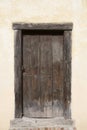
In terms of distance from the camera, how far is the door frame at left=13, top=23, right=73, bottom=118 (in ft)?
22.3

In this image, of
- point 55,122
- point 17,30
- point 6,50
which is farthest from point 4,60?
point 55,122

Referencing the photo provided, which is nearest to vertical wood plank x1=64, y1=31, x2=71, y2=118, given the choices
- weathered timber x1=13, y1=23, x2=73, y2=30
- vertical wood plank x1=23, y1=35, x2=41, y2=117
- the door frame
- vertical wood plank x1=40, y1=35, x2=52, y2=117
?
the door frame

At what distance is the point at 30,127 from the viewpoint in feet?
22.8

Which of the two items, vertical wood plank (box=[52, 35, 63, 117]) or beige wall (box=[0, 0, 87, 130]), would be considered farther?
vertical wood plank (box=[52, 35, 63, 117])

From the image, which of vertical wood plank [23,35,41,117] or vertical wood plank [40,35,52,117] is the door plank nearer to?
vertical wood plank [40,35,52,117]

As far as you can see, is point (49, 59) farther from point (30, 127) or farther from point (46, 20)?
point (30, 127)

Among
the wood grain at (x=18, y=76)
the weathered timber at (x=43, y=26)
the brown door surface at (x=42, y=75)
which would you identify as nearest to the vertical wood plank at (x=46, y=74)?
the brown door surface at (x=42, y=75)

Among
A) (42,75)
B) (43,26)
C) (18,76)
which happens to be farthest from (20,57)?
(43,26)

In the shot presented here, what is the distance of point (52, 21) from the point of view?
22.3 feet

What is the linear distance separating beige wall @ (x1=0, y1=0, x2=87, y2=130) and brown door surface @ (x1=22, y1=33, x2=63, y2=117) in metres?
0.35

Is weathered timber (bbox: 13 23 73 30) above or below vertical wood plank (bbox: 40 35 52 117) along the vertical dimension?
above

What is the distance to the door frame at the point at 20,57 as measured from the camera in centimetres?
681

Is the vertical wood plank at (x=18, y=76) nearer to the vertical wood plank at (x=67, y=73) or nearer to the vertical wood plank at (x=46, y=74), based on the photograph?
the vertical wood plank at (x=46, y=74)
